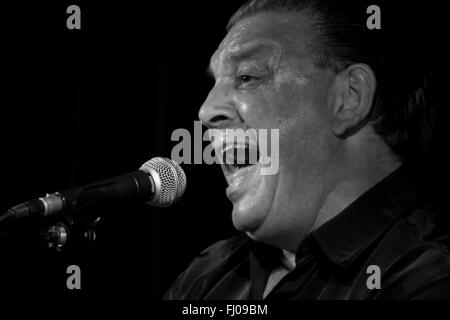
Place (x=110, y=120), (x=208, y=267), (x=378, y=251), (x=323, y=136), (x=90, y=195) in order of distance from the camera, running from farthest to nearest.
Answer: (x=110, y=120), (x=208, y=267), (x=323, y=136), (x=378, y=251), (x=90, y=195)

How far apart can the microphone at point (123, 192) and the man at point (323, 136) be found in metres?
0.39

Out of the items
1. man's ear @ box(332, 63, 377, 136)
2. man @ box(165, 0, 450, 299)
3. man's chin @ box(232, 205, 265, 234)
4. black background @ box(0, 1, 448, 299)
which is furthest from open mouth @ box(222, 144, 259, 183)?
black background @ box(0, 1, 448, 299)

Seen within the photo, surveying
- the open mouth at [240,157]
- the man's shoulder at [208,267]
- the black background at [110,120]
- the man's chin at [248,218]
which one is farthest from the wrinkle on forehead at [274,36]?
the man's shoulder at [208,267]

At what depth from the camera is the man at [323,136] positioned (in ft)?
5.48

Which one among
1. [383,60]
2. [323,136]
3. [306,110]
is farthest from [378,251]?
[383,60]

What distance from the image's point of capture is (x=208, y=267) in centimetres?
227

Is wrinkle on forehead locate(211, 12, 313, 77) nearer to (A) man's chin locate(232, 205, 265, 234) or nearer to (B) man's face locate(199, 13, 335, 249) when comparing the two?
(B) man's face locate(199, 13, 335, 249)

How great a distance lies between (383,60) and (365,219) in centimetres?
58

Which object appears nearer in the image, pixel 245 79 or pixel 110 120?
pixel 245 79

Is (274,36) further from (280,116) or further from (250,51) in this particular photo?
(280,116)

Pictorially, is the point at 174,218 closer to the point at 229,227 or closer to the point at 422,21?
the point at 229,227

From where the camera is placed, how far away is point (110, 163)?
243cm

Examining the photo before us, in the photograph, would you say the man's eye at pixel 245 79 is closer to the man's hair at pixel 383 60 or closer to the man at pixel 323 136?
the man at pixel 323 136
